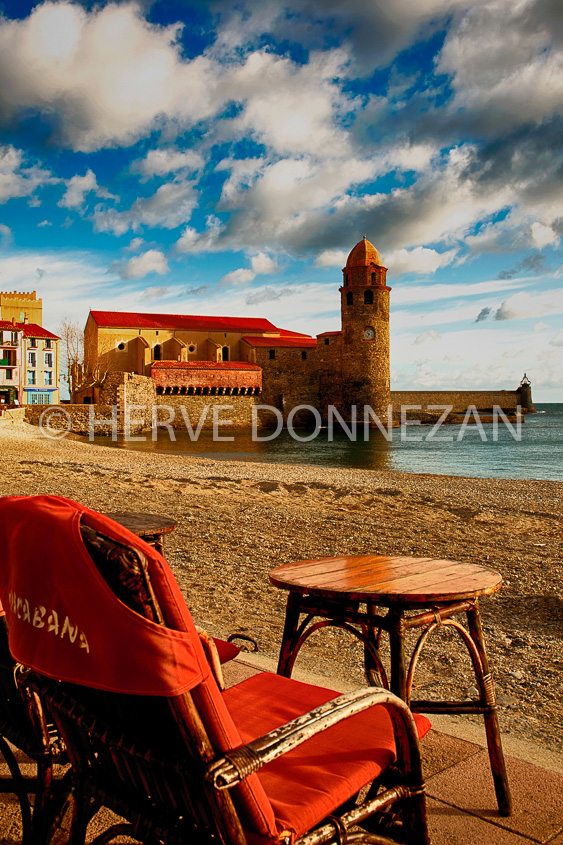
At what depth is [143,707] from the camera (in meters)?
0.94

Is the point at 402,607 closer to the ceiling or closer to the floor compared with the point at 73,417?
closer to the floor

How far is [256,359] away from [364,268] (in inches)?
407

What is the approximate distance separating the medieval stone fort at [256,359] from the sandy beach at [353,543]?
31.5 meters

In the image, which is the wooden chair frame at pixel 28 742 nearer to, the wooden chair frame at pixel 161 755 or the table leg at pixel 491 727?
the wooden chair frame at pixel 161 755

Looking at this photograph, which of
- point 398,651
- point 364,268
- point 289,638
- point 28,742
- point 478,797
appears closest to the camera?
point 28,742

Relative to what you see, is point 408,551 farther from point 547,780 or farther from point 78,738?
point 78,738

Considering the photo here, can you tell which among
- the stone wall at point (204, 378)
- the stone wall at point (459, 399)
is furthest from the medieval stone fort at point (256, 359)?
the stone wall at point (459, 399)

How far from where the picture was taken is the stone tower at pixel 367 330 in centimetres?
4550

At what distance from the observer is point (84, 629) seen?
93cm

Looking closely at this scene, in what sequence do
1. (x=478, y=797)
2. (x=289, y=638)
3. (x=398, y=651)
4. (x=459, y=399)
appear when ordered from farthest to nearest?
(x=459, y=399)
(x=289, y=638)
(x=478, y=797)
(x=398, y=651)

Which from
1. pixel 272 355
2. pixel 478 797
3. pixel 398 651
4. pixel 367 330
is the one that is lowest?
pixel 478 797

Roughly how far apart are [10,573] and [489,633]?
2.91m

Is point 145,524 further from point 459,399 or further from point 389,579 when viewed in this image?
point 459,399

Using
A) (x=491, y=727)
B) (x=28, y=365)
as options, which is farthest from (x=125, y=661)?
(x=28, y=365)
